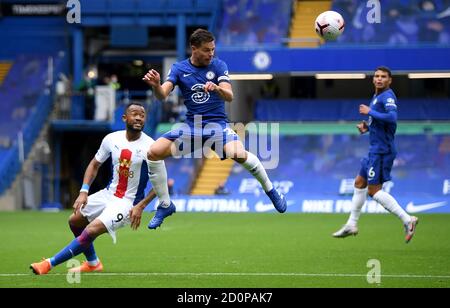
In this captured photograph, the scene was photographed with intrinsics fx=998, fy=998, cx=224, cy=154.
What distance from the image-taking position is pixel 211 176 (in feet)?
111

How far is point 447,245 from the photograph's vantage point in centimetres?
1645

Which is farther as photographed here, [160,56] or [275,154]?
[160,56]

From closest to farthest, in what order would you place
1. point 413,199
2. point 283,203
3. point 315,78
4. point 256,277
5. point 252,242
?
1. point 256,277
2. point 283,203
3. point 252,242
4. point 413,199
5. point 315,78

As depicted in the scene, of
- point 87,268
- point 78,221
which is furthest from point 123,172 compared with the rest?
point 87,268

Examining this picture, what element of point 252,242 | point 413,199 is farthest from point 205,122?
point 413,199

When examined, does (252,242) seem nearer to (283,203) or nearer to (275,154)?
(283,203)

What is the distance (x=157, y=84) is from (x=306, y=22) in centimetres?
2550

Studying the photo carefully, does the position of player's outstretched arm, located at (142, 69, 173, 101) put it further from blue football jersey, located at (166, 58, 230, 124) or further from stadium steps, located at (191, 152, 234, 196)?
stadium steps, located at (191, 152, 234, 196)

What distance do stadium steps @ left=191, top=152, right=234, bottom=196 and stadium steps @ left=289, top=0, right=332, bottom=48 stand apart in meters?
5.01

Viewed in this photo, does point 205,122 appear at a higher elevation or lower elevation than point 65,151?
higher

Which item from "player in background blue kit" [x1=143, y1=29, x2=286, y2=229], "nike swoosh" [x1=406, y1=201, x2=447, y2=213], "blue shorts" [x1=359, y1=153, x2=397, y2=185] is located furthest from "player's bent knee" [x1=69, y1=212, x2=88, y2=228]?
"nike swoosh" [x1=406, y1=201, x2=447, y2=213]

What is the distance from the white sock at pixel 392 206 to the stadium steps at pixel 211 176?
17000mm
